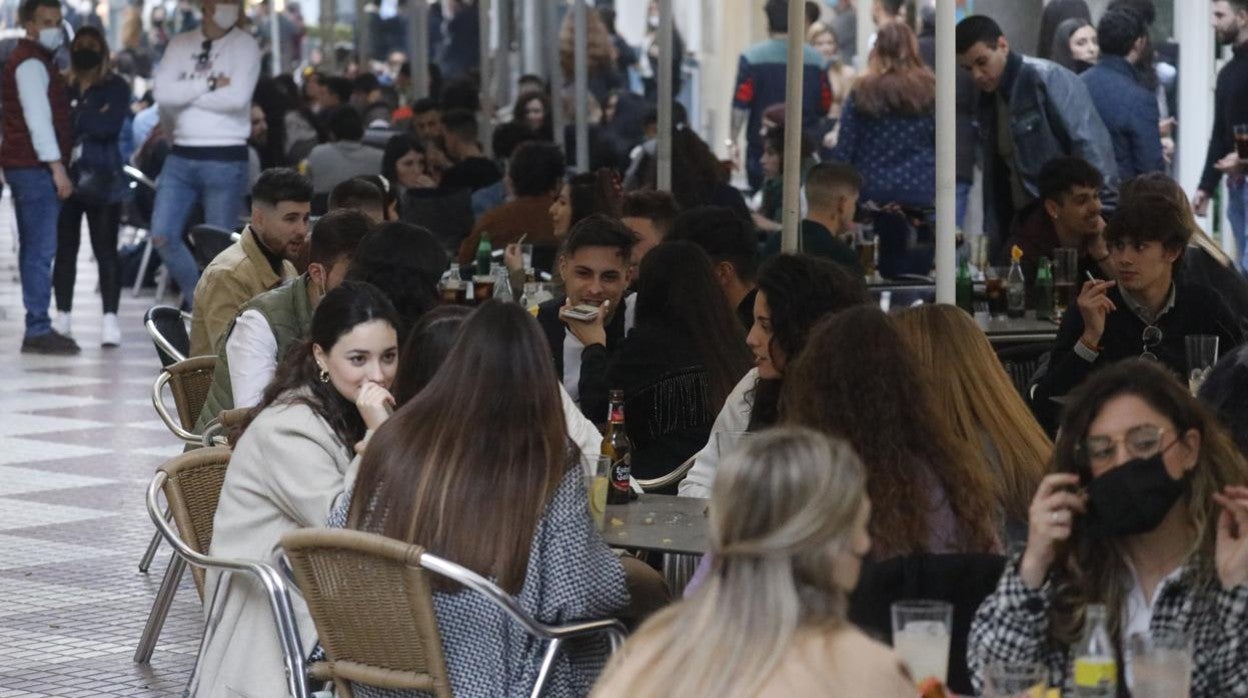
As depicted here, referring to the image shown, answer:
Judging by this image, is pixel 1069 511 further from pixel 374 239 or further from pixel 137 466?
pixel 137 466

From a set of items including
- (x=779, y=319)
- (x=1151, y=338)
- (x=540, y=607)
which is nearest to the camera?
(x=540, y=607)

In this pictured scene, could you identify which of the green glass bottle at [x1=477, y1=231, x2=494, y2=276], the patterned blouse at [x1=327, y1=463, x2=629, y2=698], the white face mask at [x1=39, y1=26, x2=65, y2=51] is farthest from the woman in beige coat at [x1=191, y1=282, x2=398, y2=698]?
the white face mask at [x1=39, y1=26, x2=65, y2=51]

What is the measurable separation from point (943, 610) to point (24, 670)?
12.0 feet

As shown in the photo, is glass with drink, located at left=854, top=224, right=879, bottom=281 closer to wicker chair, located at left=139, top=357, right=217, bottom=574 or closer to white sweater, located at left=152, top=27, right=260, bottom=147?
wicker chair, located at left=139, top=357, right=217, bottom=574

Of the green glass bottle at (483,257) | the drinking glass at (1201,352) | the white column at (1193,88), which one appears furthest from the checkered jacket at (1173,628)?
the white column at (1193,88)

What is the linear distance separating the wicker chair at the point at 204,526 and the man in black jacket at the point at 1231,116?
23.4ft

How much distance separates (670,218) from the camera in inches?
349

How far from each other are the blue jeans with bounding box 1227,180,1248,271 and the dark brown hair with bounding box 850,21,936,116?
5.45ft

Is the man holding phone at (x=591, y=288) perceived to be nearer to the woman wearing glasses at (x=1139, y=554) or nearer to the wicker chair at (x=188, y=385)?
the wicker chair at (x=188, y=385)

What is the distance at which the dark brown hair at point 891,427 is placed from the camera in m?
3.83

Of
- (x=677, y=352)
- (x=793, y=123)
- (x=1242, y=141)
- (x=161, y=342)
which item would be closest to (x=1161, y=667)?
(x=677, y=352)

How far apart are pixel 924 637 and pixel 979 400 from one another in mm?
1319

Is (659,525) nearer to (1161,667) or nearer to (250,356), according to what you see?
(1161,667)

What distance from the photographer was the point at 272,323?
626cm
